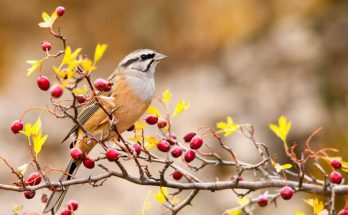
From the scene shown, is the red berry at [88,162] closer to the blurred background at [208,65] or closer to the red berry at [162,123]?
the red berry at [162,123]

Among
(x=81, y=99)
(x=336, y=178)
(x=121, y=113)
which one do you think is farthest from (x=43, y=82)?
(x=336, y=178)

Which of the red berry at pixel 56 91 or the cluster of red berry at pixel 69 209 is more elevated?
the red berry at pixel 56 91

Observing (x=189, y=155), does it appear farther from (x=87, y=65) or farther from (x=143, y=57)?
(x=143, y=57)

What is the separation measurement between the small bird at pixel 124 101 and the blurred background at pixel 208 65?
3.06m

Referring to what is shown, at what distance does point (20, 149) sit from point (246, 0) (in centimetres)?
338

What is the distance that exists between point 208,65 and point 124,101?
413 centimetres

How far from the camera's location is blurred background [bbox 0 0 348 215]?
714cm

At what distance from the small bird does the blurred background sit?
3.06 m

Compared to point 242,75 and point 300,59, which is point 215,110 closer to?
point 242,75

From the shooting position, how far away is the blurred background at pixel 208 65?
714 centimetres

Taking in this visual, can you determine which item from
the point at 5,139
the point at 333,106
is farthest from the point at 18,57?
the point at 333,106

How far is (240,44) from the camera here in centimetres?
764

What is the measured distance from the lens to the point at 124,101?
3754 millimetres

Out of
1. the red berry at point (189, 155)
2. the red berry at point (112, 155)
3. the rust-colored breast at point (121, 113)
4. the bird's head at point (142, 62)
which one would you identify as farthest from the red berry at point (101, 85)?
the bird's head at point (142, 62)
